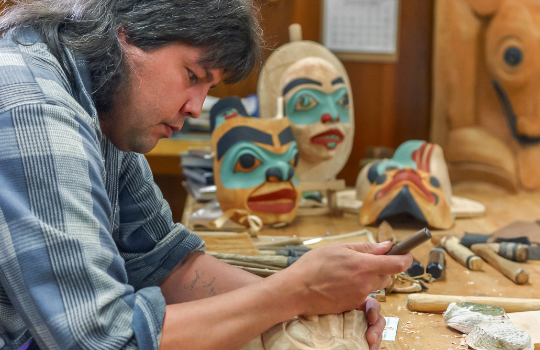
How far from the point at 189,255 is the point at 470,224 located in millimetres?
1600

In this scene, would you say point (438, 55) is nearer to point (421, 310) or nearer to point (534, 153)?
point (534, 153)

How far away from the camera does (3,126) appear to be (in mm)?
822

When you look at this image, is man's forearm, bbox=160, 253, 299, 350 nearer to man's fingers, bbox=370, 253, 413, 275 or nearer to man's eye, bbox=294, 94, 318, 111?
man's fingers, bbox=370, 253, 413, 275

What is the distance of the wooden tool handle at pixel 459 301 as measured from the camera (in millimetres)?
1434

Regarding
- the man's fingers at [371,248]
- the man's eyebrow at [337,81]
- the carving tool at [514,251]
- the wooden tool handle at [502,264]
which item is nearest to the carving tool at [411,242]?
the man's fingers at [371,248]

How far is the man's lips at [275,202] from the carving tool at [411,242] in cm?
129

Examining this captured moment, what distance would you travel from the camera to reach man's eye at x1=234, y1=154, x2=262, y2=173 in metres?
2.36

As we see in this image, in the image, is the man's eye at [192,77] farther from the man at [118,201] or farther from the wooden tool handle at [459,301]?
the wooden tool handle at [459,301]

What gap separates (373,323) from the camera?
3.78ft

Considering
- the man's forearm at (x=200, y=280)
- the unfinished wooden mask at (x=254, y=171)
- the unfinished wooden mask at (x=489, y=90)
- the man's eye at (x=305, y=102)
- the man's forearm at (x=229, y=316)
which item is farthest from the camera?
the unfinished wooden mask at (x=489, y=90)

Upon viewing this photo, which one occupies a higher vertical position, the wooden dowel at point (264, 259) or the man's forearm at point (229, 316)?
the man's forearm at point (229, 316)

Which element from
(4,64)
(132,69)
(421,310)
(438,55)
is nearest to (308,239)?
(421,310)

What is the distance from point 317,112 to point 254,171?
0.51m

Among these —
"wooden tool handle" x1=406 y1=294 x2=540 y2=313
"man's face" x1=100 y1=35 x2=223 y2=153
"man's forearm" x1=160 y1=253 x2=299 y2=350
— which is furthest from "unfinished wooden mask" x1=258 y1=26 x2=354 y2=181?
"man's forearm" x1=160 y1=253 x2=299 y2=350
